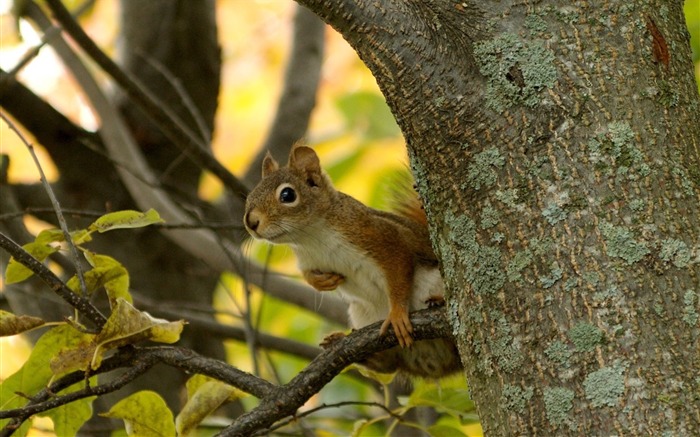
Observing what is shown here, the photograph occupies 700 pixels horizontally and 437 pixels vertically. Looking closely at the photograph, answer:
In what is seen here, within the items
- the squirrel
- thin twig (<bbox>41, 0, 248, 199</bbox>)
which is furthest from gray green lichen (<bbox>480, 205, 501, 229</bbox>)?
thin twig (<bbox>41, 0, 248, 199</bbox>)

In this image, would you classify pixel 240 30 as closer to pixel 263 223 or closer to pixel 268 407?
pixel 263 223

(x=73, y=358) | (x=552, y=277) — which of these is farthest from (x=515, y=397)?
(x=73, y=358)

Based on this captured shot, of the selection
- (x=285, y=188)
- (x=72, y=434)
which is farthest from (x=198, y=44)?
(x=72, y=434)

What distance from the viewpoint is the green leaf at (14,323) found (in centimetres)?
197

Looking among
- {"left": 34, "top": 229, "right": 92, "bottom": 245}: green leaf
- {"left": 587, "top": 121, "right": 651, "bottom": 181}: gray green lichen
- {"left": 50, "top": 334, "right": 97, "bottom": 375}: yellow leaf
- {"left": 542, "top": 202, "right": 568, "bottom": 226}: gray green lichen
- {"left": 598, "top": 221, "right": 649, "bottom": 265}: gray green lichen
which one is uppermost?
{"left": 34, "top": 229, "right": 92, "bottom": 245}: green leaf

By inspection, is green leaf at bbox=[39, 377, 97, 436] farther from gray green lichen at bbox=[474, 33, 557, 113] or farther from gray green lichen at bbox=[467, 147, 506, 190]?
gray green lichen at bbox=[474, 33, 557, 113]

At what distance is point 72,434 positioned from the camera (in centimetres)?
216

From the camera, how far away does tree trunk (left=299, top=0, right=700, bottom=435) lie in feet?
5.14

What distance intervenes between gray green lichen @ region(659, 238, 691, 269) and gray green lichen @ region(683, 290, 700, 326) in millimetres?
51

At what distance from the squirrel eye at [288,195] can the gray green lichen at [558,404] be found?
1584 mm

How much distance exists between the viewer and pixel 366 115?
4.51 meters

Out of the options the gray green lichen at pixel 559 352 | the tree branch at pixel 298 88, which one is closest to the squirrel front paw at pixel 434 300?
the gray green lichen at pixel 559 352

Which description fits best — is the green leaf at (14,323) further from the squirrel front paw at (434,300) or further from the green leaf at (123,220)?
the squirrel front paw at (434,300)

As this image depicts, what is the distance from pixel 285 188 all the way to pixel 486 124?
142cm
